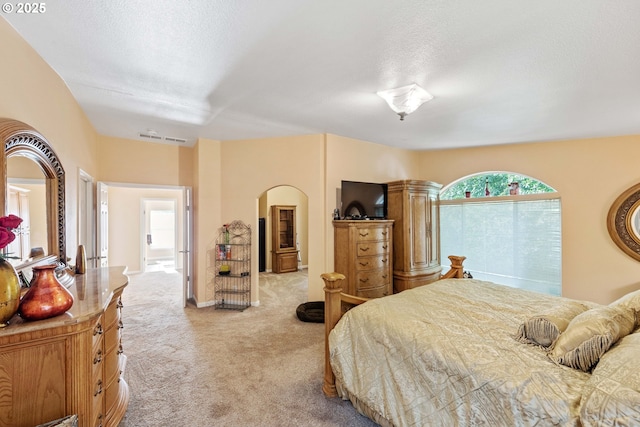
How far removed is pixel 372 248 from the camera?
4125 millimetres

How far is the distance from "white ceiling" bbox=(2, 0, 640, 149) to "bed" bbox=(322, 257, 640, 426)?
1.70 m

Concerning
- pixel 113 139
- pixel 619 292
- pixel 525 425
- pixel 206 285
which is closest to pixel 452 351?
pixel 525 425

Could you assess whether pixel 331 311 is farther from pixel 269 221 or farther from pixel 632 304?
pixel 269 221

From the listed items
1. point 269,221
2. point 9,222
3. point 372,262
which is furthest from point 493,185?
point 9,222

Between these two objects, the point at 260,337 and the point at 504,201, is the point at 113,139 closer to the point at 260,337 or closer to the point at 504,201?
the point at 260,337

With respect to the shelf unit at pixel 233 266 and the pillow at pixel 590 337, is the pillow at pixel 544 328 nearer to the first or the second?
the pillow at pixel 590 337

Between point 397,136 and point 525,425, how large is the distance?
382cm

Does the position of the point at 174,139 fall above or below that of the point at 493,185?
above

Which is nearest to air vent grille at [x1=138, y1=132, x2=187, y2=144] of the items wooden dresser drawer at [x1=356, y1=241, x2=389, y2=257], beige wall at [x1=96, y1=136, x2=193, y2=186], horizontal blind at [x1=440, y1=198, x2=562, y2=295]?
beige wall at [x1=96, y1=136, x2=193, y2=186]

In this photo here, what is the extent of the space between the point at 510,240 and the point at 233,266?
4529 millimetres

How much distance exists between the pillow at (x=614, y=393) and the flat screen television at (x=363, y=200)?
128 inches

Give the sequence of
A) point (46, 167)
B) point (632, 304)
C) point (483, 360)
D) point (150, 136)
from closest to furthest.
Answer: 1. point (483, 360)
2. point (632, 304)
3. point (46, 167)
4. point (150, 136)

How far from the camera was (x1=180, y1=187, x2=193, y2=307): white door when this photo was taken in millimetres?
4430

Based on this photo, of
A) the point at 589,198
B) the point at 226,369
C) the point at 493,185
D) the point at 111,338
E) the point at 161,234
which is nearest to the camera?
the point at 111,338
